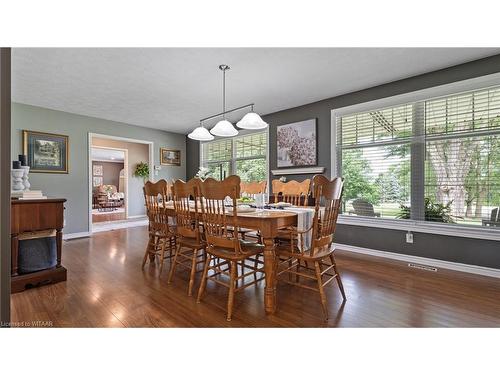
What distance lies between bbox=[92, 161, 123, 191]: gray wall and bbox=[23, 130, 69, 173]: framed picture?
7544 mm

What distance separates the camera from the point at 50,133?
4543mm

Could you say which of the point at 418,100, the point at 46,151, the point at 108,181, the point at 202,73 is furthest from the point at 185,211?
the point at 108,181

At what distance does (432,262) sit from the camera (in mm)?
3072

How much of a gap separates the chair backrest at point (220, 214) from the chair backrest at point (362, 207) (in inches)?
102

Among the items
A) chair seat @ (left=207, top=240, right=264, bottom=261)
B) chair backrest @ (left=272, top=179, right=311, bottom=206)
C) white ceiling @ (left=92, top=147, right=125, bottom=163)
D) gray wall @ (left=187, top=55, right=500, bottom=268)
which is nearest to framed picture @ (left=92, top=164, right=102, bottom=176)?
white ceiling @ (left=92, top=147, right=125, bottom=163)

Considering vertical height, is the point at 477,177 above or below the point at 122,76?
below

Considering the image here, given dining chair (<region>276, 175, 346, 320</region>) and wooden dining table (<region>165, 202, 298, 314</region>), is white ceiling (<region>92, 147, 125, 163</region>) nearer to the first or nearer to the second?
wooden dining table (<region>165, 202, 298, 314</region>)

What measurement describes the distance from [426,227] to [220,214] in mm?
2775

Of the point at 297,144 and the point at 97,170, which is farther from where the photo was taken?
the point at 97,170

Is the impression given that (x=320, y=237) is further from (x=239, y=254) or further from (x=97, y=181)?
(x=97, y=181)
